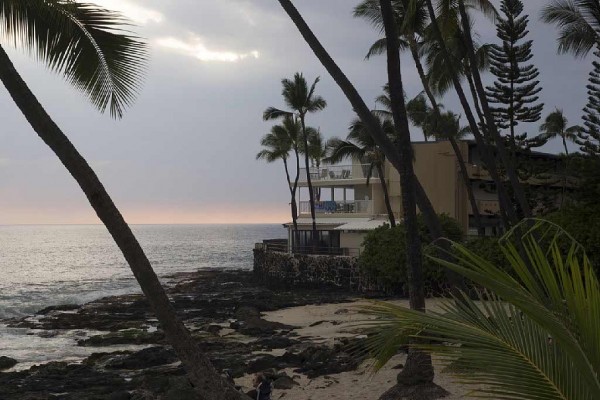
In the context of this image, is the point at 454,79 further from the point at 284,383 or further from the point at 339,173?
the point at 339,173

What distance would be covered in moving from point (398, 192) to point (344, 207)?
566 cm

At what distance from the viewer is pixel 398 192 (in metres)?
46.3

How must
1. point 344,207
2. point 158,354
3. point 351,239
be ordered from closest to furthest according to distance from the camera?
point 158,354 < point 351,239 < point 344,207

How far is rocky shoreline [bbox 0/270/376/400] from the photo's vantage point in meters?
16.9

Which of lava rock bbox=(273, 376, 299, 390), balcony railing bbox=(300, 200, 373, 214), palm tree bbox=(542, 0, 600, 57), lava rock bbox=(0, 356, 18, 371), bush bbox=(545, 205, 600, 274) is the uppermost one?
palm tree bbox=(542, 0, 600, 57)

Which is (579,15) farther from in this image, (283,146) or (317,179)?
(283,146)

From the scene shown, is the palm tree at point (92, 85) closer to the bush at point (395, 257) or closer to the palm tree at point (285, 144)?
the bush at point (395, 257)

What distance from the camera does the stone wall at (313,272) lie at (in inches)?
1574

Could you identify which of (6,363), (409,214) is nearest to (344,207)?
(6,363)

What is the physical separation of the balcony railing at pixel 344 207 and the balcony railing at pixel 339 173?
1999 millimetres

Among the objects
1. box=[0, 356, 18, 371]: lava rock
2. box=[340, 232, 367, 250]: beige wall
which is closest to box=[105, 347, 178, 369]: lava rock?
box=[0, 356, 18, 371]: lava rock

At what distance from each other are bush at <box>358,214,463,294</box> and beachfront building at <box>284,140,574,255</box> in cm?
467

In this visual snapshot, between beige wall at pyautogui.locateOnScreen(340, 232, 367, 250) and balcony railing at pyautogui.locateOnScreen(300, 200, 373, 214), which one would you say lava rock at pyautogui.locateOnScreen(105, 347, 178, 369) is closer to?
beige wall at pyautogui.locateOnScreen(340, 232, 367, 250)

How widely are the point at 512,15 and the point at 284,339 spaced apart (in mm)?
20747
